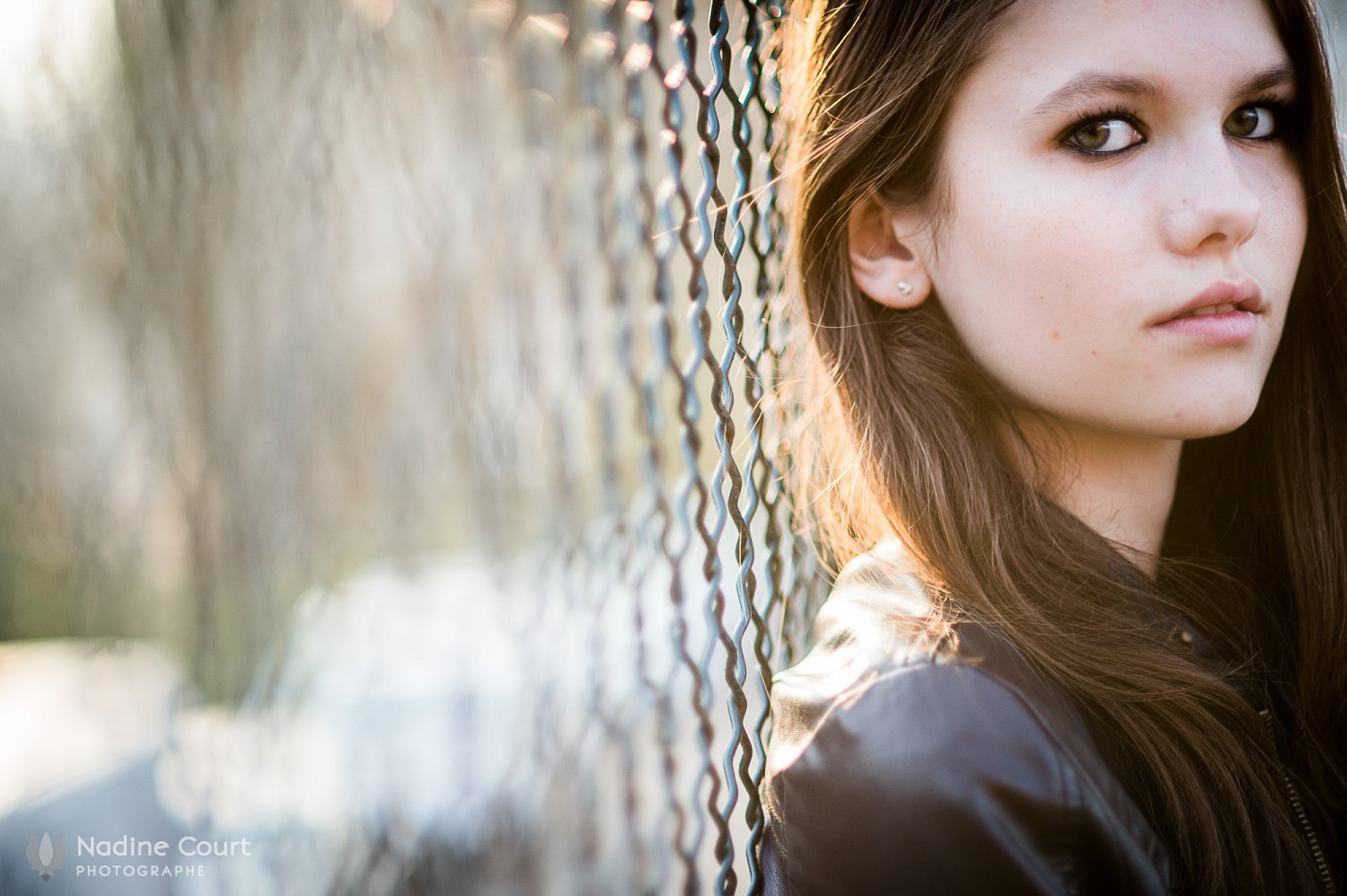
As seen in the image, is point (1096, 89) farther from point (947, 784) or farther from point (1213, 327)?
point (947, 784)

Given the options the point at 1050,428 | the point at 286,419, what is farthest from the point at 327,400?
the point at 1050,428

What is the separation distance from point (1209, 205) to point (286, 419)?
1.80 m

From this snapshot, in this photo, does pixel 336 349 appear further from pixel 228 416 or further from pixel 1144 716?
pixel 1144 716

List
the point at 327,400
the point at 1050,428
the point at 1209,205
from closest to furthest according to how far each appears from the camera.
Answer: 1. the point at 1209,205
2. the point at 1050,428
3. the point at 327,400

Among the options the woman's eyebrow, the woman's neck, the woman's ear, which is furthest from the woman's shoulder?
the woman's eyebrow

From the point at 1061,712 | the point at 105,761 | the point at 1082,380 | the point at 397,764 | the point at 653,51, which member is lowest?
the point at 397,764

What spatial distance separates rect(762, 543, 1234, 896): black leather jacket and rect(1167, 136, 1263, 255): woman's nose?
0.38 meters

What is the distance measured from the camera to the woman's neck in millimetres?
873

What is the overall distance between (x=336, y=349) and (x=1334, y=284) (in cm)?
216

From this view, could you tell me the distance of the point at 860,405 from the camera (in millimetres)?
890

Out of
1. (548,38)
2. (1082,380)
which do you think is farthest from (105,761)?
(1082,380)

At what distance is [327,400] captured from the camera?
216cm

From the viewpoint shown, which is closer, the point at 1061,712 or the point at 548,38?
the point at 1061,712

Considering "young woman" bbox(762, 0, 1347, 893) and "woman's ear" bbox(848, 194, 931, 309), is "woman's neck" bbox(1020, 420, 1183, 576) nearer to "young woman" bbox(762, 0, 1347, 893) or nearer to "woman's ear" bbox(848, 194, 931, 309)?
"young woman" bbox(762, 0, 1347, 893)
